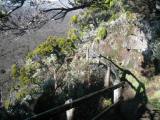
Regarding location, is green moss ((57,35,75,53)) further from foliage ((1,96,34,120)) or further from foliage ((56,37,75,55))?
foliage ((1,96,34,120))

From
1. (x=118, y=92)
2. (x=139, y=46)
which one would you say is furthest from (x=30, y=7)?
(x=139, y=46)

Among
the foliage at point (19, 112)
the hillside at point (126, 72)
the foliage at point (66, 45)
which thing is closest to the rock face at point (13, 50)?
the foliage at point (66, 45)

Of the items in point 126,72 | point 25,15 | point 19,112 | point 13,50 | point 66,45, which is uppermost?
point 25,15

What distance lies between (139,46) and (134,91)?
88.5 inches

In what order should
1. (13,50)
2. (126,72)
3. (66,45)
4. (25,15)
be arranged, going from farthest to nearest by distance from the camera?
(13,50) < (66,45) < (126,72) < (25,15)

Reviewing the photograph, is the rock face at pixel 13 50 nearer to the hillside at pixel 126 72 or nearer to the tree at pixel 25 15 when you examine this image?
the hillside at pixel 126 72

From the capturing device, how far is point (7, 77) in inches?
831

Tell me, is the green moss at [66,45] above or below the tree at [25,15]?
below

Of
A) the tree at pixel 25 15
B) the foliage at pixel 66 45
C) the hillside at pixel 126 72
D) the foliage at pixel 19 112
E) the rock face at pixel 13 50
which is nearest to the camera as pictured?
the tree at pixel 25 15

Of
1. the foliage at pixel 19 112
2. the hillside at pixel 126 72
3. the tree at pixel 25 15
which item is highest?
the tree at pixel 25 15

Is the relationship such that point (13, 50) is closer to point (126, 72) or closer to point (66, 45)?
point (66, 45)

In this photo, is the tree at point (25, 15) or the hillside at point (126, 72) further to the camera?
the hillside at point (126, 72)

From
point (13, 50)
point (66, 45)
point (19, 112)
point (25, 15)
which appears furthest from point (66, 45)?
point (13, 50)

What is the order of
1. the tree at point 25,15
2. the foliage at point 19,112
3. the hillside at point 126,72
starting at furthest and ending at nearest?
the foliage at point 19,112, the hillside at point 126,72, the tree at point 25,15
